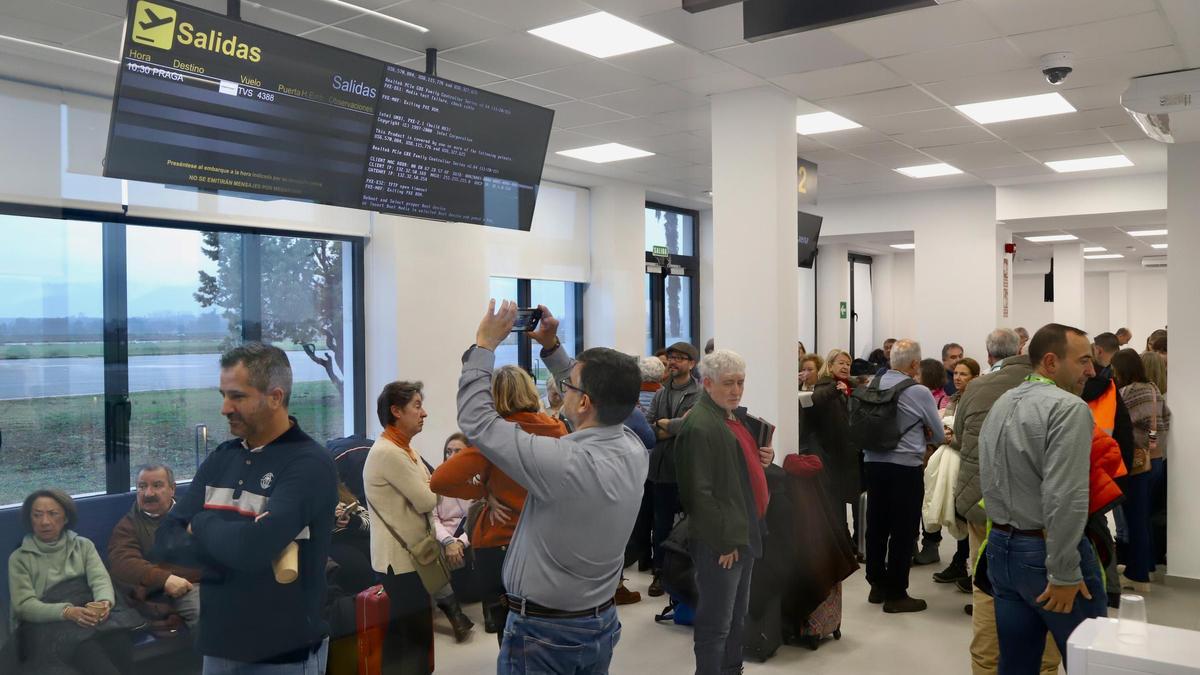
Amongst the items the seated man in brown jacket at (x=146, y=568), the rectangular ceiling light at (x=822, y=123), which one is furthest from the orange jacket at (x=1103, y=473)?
the rectangular ceiling light at (x=822, y=123)

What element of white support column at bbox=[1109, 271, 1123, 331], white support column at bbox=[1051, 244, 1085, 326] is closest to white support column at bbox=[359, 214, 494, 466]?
white support column at bbox=[1051, 244, 1085, 326]

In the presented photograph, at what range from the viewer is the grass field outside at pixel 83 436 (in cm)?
354

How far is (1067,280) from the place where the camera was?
14039 millimetres

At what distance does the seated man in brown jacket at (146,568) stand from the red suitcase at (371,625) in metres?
0.80

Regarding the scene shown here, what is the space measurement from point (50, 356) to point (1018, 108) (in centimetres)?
592

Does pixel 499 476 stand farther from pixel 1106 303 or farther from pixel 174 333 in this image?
pixel 1106 303

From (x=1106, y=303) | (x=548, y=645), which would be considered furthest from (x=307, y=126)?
(x=1106, y=303)

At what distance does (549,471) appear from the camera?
2250 millimetres

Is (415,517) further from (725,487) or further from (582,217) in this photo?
(582,217)

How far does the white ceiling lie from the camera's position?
4059 millimetres

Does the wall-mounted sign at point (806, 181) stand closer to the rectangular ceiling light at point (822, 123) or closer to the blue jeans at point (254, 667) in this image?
the rectangular ceiling light at point (822, 123)

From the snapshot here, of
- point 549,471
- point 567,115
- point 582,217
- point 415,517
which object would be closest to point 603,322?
point 582,217

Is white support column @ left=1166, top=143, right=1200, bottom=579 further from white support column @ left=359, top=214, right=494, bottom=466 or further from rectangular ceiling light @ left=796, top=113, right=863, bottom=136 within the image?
white support column @ left=359, top=214, right=494, bottom=466

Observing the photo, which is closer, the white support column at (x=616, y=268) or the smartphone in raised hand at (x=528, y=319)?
the smartphone in raised hand at (x=528, y=319)
